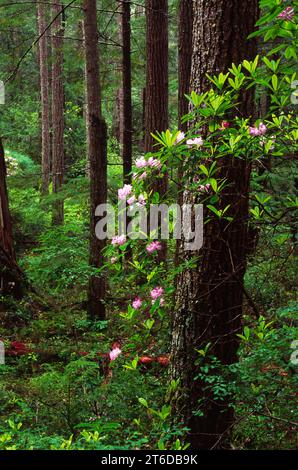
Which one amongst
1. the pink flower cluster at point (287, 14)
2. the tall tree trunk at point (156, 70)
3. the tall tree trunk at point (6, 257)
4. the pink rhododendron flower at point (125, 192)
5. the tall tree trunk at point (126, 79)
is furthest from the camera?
the tall tree trunk at point (126, 79)

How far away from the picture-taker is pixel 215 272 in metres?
3.69

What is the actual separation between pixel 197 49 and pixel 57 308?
19.4ft

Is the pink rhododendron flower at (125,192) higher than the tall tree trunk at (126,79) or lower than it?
lower

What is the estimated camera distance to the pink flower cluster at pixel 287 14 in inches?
104

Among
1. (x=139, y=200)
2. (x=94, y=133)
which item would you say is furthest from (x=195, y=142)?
(x=94, y=133)

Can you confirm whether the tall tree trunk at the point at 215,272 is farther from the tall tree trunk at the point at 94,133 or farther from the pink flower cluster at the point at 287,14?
the tall tree trunk at the point at 94,133

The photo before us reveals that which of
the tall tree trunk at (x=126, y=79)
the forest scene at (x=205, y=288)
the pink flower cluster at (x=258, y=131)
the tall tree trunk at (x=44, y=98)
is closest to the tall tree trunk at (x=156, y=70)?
the tall tree trunk at (x=126, y=79)

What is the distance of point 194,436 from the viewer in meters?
3.81

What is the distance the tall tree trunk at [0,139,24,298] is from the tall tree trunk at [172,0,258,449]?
15.8 ft

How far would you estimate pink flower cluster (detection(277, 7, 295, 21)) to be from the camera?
2646 millimetres

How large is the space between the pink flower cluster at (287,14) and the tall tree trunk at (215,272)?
36.3 inches

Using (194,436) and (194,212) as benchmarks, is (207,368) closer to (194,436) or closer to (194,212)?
(194,436)

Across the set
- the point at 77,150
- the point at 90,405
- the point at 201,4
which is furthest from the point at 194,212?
the point at 77,150

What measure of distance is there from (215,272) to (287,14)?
179cm
